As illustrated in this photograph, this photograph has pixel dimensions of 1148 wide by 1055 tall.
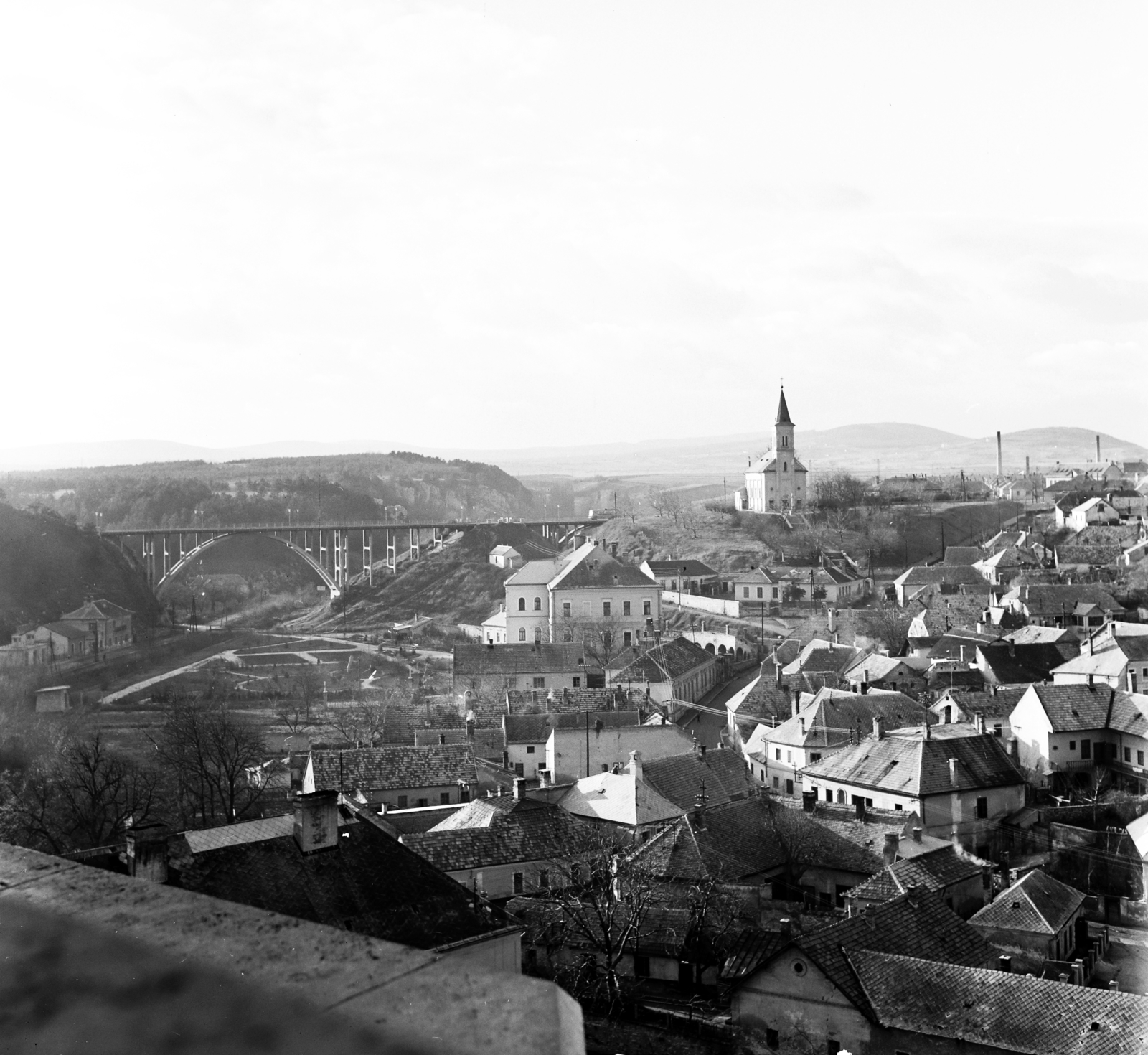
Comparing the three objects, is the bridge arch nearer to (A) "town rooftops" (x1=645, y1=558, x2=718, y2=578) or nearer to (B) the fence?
(A) "town rooftops" (x1=645, y1=558, x2=718, y2=578)

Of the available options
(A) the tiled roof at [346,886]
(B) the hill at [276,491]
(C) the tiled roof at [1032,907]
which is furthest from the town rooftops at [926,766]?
(B) the hill at [276,491]

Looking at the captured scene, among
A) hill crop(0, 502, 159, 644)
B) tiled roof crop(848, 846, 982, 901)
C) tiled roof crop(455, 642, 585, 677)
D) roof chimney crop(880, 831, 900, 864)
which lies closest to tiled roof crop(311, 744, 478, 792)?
roof chimney crop(880, 831, 900, 864)

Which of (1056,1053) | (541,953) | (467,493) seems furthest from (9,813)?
(467,493)

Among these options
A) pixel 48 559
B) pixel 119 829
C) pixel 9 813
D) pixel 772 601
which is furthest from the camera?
pixel 48 559

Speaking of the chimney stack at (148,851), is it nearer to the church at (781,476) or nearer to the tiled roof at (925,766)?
the tiled roof at (925,766)

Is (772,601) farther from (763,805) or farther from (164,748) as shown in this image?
(763,805)
